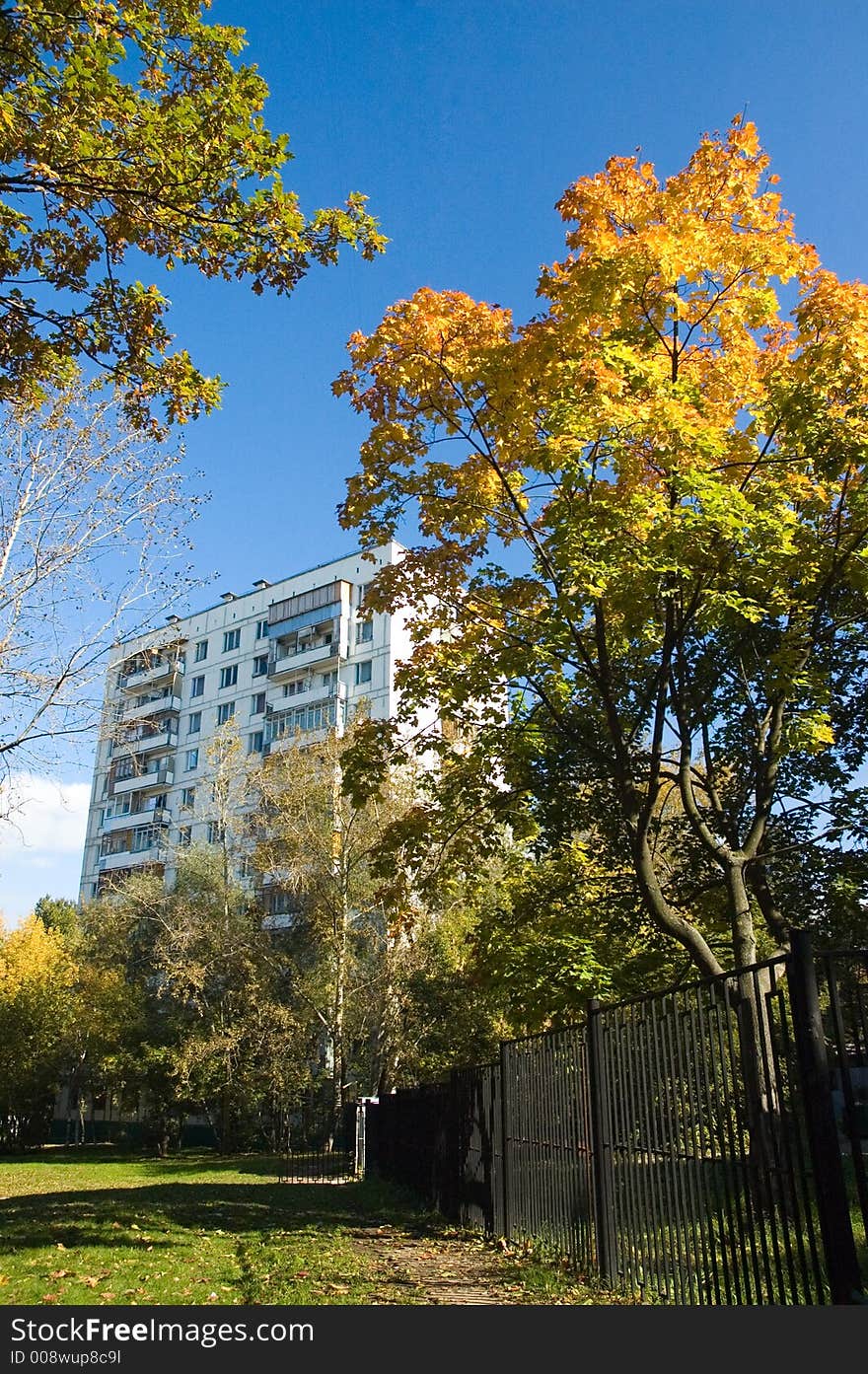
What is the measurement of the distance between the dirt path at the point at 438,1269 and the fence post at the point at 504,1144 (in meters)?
0.34

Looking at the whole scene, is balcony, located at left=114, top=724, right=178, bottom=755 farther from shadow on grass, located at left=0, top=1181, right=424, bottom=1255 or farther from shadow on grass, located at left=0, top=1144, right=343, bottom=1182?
shadow on grass, located at left=0, top=1181, right=424, bottom=1255

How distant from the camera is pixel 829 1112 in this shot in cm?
429

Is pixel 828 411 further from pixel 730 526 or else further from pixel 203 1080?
pixel 203 1080

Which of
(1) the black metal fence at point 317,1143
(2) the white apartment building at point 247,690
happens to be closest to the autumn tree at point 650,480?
(1) the black metal fence at point 317,1143

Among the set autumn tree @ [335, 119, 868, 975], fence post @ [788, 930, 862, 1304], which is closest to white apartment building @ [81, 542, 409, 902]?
autumn tree @ [335, 119, 868, 975]

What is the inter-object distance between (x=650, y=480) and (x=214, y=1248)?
9.05 metres

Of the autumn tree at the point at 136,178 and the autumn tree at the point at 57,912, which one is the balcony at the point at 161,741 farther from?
the autumn tree at the point at 136,178

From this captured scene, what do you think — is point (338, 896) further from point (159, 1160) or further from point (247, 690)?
point (247, 690)

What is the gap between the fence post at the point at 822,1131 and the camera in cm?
412

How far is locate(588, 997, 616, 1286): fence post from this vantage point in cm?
720

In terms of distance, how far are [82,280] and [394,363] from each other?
3522 millimetres

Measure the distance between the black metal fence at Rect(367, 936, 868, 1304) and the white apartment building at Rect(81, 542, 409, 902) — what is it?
3157 cm

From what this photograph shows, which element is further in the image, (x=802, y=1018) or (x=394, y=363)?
(x=394, y=363)

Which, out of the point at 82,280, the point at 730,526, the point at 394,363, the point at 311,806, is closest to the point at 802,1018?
the point at 730,526
